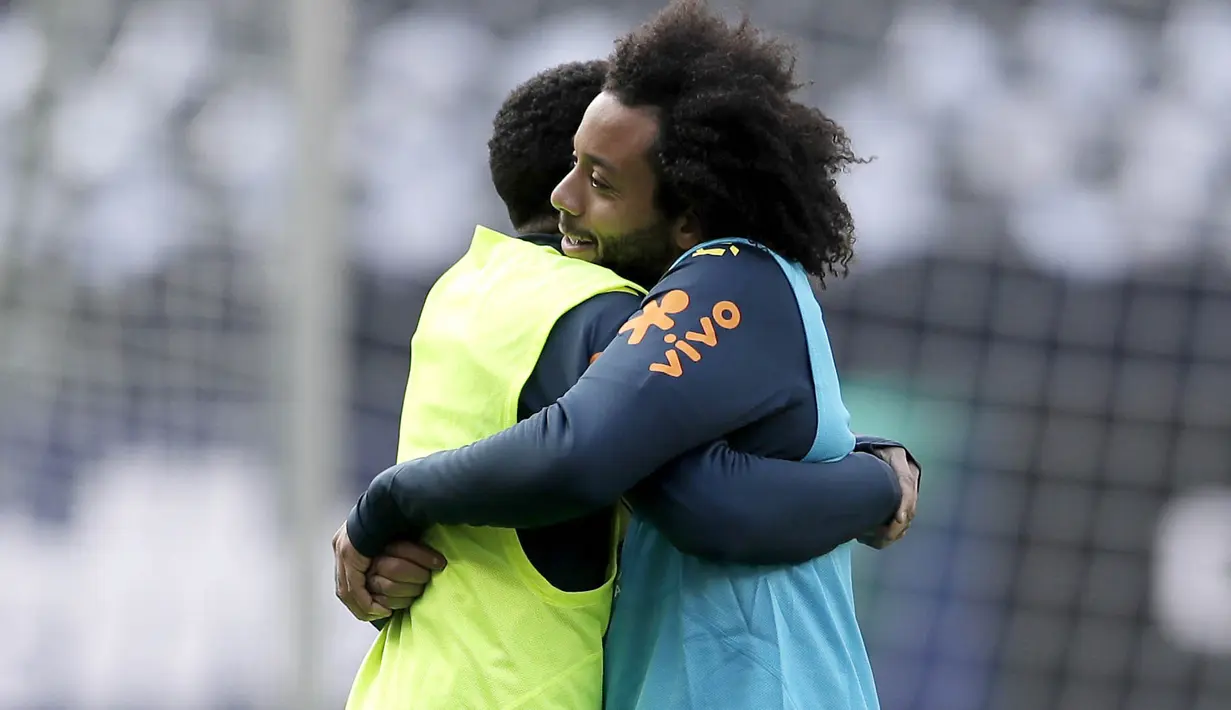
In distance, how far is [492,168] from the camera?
1281 millimetres

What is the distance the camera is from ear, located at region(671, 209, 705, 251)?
1.14 m

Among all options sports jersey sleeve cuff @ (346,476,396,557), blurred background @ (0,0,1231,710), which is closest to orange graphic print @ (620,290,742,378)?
sports jersey sleeve cuff @ (346,476,396,557)

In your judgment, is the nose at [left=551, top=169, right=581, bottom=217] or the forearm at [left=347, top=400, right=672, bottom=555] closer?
the forearm at [left=347, top=400, right=672, bottom=555]

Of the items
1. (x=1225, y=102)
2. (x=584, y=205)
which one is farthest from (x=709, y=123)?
(x=1225, y=102)

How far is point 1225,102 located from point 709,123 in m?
2.47

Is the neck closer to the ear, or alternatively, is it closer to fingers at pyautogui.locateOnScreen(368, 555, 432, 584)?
the ear

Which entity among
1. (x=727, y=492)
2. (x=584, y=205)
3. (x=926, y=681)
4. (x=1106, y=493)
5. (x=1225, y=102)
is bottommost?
(x=926, y=681)

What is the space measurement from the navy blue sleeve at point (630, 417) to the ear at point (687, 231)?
0.21ft

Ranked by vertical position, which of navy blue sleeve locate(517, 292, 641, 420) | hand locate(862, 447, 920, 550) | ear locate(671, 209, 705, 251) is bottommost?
hand locate(862, 447, 920, 550)

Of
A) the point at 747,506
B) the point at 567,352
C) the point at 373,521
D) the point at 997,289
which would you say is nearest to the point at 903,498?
the point at 747,506

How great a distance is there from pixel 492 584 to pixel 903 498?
0.33 metres

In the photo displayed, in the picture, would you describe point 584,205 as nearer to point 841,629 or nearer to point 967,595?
point 841,629

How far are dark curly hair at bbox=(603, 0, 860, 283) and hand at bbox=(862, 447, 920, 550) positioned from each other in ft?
0.56

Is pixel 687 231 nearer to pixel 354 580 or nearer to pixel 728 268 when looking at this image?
pixel 728 268
